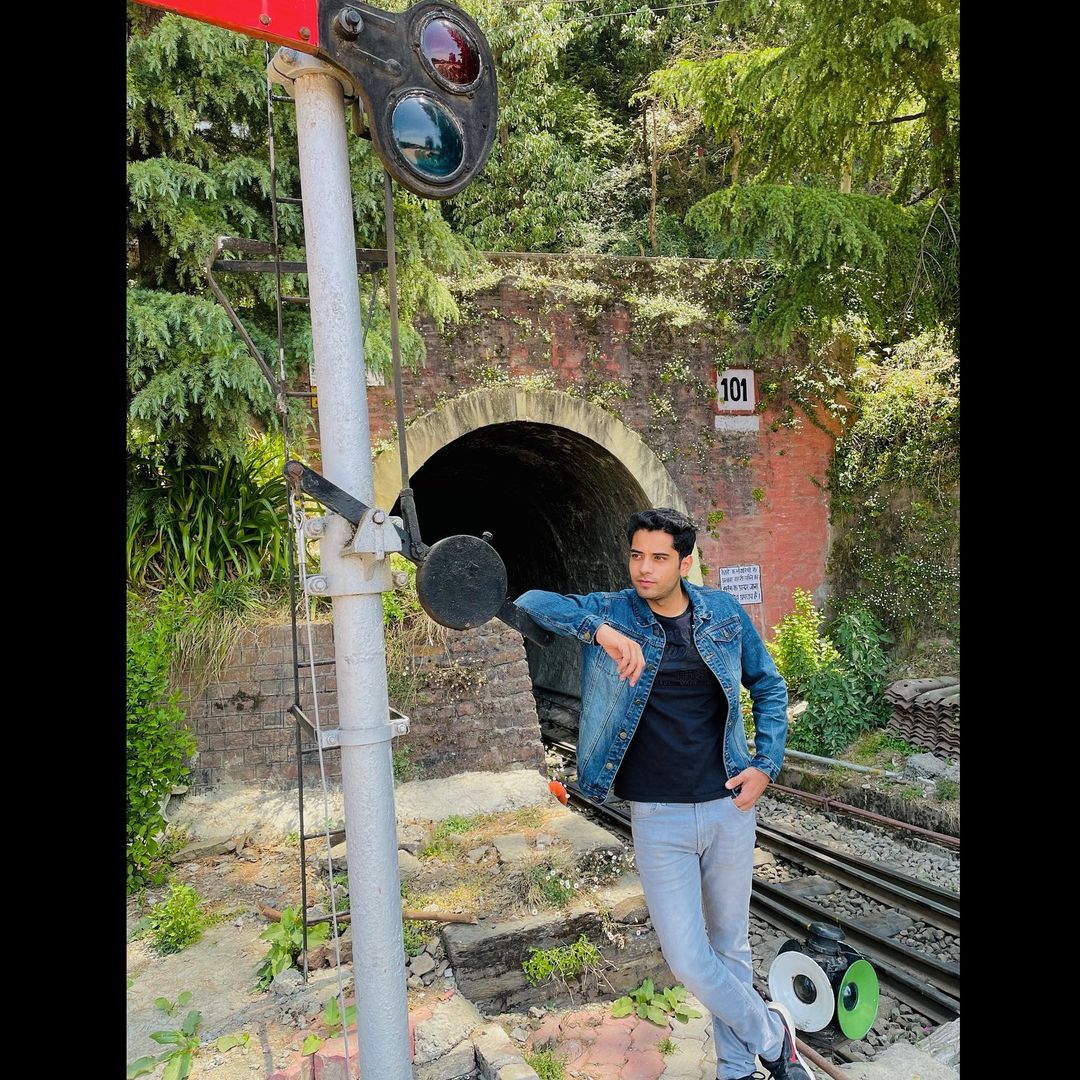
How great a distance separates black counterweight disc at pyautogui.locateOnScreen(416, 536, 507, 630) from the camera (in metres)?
2.00

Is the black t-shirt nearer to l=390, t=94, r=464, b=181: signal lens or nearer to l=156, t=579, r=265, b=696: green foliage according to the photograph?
l=390, t=94, r=464, b=181: signal lens

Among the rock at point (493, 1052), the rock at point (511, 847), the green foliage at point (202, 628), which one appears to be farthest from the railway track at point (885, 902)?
the green foliage at point (202, 628)

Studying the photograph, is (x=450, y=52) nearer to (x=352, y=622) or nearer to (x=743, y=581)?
(x=352, y=622)

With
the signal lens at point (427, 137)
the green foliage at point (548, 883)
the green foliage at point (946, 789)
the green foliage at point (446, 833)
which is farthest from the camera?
the green foliage at point (946, 789)

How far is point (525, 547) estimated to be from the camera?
15.1 m

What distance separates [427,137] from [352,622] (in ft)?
3.85

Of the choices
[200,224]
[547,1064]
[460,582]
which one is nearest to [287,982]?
[547,1064]

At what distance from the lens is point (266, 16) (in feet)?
5.87

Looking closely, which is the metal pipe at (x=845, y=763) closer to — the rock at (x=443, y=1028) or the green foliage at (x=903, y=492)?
the green foliage at (x=903, y=492)

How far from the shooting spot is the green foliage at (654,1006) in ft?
11.8

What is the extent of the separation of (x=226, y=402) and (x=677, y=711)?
4.79m

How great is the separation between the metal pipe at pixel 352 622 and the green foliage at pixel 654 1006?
1.87 meters

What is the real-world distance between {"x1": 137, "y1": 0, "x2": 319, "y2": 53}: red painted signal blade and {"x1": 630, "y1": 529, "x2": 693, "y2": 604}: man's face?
1602 millimetres
